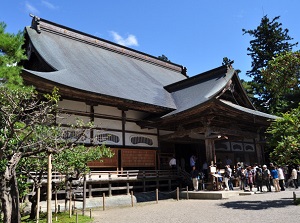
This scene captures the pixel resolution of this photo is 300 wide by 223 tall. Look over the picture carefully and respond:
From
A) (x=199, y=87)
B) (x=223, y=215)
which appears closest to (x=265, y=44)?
(x=199, y=87)

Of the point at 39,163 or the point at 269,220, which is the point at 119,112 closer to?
the point at 39,163

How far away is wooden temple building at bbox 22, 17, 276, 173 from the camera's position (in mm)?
14500

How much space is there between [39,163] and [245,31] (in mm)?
32209

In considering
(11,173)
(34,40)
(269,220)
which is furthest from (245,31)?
(11,173)

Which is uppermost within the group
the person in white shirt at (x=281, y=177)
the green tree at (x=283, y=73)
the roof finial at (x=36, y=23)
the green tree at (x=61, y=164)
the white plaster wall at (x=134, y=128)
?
the roof finial at (x=36, y=23)

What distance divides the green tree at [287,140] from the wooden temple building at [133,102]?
365 cm

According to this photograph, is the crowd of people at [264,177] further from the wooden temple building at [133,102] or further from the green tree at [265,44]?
the green tree at [265,44]

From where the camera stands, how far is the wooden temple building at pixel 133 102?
14500 mm

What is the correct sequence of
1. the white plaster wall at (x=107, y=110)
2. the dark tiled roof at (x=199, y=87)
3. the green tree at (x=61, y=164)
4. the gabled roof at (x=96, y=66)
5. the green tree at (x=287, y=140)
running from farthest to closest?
1. the dark tiled roof at (x=199, y=87)
2. the white plaster wall at (x=107, y=110)
3. the gabled roof at (x=96, y=66)
4. the green tree at (x=287, y=140)
5. the green tree at (x=61, y=164)

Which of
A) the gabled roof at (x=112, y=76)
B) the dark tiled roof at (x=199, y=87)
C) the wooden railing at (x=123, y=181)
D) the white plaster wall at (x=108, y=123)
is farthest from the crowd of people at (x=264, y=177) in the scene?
the white plaster wall at (x=108, y=123)

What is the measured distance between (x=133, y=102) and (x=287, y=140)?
24.8ft

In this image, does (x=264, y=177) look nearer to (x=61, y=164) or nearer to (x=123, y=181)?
(x=123, y=181)

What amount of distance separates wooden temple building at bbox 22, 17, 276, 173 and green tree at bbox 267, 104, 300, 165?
3653 mm

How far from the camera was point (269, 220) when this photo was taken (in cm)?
818
